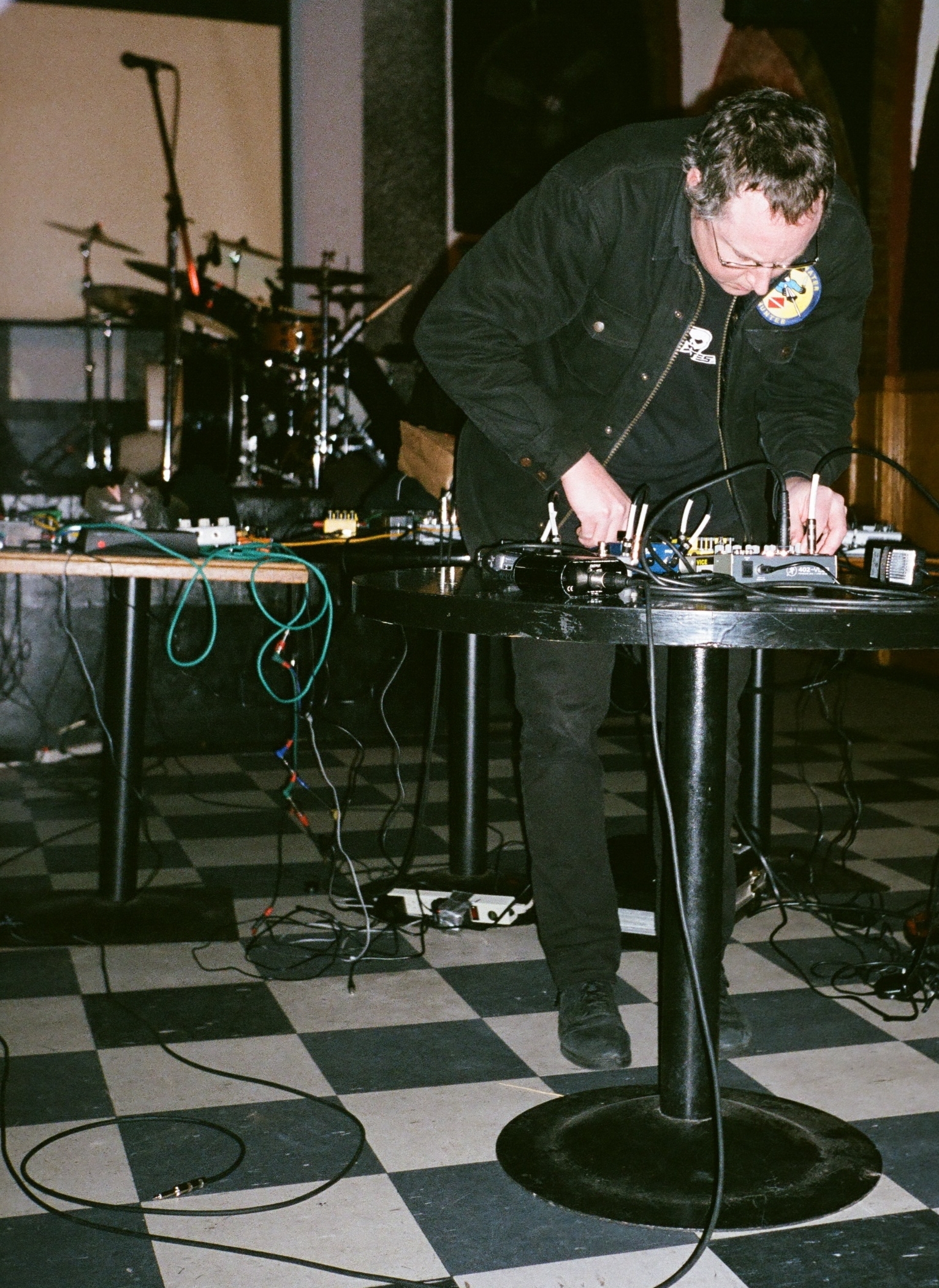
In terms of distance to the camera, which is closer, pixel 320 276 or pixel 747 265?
pixel 747 265

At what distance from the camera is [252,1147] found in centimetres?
159

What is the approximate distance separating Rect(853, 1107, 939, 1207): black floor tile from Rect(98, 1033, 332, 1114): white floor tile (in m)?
0.68

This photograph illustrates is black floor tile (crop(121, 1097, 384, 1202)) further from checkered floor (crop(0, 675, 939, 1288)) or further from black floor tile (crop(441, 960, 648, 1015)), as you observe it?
black floor tile (crop(441, 960, 648, 1015))

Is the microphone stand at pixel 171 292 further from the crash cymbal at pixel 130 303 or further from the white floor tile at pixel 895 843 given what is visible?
the white floor tile at pixel 895 843

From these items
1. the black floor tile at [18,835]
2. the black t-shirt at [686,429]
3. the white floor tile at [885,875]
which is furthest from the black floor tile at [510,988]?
the black floor tile at [18,835]

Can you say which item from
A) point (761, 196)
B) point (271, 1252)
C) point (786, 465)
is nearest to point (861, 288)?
point (786, 465)

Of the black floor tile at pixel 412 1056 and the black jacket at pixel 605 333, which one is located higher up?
the black jacket at pixel 605 333

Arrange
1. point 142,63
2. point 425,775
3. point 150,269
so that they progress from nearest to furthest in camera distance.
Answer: point 425,775
point 142,63
point 150,269

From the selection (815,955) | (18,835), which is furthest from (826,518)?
(18,835)

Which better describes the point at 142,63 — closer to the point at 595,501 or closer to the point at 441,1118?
the point at 595,501

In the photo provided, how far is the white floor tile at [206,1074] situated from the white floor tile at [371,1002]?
3.3 inches

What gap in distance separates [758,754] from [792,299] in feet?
3.94

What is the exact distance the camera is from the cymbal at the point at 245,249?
6.84 meters

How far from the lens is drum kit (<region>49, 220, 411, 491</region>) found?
6.02 m
